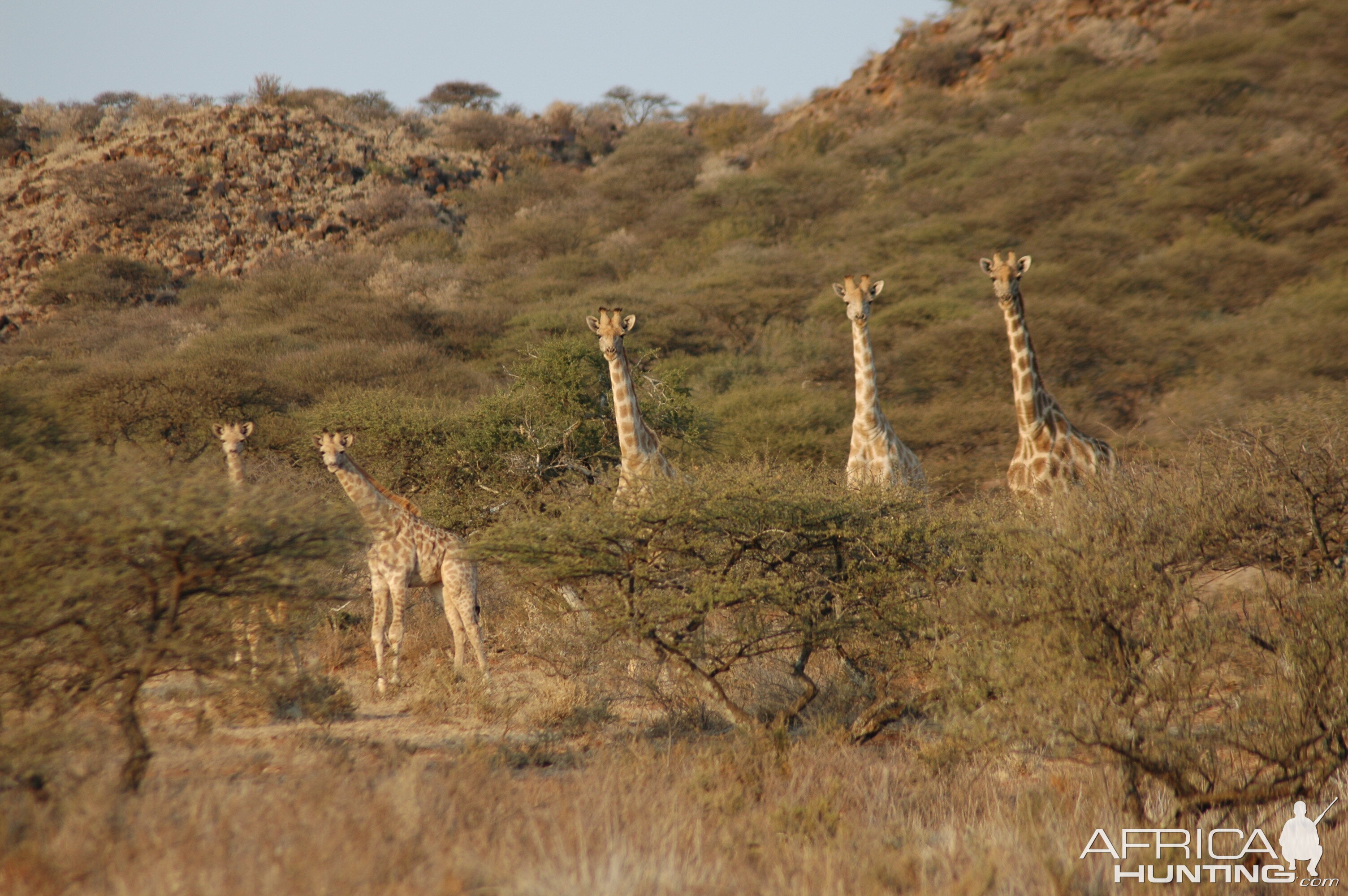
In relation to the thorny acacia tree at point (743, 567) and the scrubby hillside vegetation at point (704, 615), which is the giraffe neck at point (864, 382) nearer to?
the scrubby hillside vegetation at point (704, 615)

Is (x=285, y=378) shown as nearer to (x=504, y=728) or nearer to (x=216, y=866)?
(x=504, y=728)

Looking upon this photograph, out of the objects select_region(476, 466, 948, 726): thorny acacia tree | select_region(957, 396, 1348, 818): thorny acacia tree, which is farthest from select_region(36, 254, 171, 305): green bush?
select_region(957, 396, 1348, 818): thorny acacia tree

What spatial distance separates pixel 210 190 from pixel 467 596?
99.7ft

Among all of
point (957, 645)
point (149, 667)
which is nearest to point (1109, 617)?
point (957, 645)

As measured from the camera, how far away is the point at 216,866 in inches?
141

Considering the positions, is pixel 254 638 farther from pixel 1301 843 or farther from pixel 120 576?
pixel 1301 843

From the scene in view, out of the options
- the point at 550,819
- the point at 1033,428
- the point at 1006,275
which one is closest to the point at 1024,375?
the point at 1033,428

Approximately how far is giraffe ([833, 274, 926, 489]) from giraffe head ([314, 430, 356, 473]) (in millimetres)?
4099

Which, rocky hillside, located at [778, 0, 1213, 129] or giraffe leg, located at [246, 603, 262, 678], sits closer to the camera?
giraffe leg, located at [246, 603, 262, 678]

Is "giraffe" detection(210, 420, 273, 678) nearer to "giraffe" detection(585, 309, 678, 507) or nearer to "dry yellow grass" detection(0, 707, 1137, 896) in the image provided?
"dry yellow grass" detection(0, 707, 1137, 896)

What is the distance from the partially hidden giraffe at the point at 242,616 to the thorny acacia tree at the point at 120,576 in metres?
0.25

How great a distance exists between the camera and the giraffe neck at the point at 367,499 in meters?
7.88

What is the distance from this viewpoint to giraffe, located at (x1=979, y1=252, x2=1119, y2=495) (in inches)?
367

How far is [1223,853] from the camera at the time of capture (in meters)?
5.09
